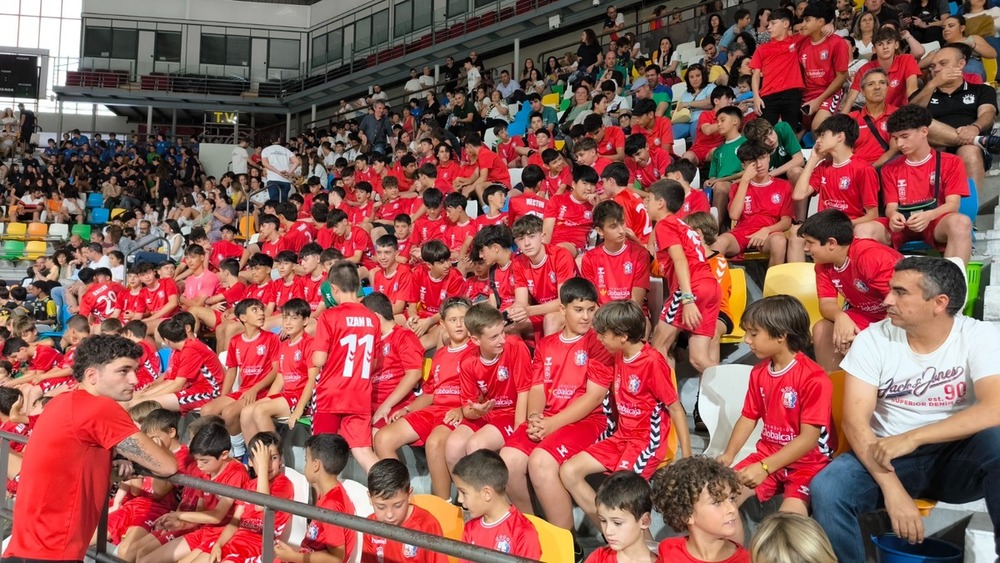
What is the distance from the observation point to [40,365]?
9.82 metres

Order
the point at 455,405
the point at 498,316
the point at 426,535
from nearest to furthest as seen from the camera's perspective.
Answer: the point at 426,535 < the point at 498,316 < the point at 455,405

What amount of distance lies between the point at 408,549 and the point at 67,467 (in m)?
1.55

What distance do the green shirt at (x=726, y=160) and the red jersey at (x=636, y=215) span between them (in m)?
1.39

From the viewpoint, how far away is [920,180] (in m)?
5.44

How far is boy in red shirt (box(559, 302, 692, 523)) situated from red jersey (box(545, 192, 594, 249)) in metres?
3.15

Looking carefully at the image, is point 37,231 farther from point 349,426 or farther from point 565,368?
point 565,368

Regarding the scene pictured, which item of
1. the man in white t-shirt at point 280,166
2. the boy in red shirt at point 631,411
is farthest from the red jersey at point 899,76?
the man in white t-shirt at point 280,166

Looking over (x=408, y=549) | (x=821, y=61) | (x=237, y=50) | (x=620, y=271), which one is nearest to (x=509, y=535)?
(x=408, y=549)

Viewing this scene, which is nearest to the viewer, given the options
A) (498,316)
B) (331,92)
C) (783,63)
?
(498,316)

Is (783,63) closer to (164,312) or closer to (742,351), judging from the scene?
(742,351)

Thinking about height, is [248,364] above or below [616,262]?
below

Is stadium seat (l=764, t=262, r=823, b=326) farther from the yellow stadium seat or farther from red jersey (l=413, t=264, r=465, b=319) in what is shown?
red jersey (l=413, t=264, r=465, b=319)

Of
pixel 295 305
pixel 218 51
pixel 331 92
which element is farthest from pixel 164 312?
pixel 218 51

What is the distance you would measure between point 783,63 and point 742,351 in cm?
356
